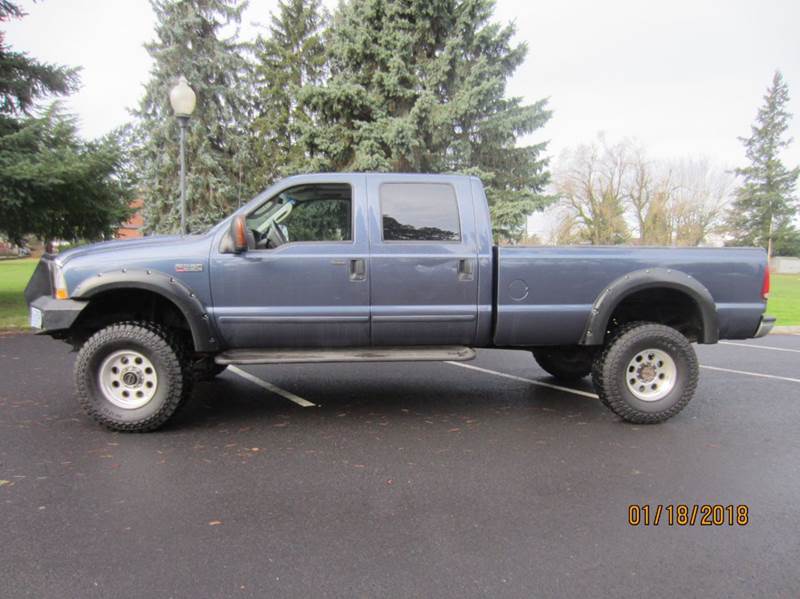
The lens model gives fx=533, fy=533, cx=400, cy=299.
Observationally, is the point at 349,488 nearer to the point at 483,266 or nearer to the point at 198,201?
the point at 483,266

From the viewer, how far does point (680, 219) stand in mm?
43969

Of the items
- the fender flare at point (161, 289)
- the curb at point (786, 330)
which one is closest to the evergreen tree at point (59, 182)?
the fender flare at point (161, 289)

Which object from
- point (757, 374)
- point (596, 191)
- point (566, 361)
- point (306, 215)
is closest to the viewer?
point (306, 215)

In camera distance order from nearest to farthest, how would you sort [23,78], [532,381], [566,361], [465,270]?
[465,270], [566,361], [532,381], [23,78]

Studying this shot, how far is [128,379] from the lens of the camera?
14.0ft

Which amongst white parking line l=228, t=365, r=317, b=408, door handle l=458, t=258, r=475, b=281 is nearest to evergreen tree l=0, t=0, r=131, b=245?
white parking line l=228, t=365, r=317, b=408

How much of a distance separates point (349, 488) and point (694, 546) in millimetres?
1892

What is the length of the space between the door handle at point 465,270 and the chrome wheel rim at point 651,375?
1.58 m

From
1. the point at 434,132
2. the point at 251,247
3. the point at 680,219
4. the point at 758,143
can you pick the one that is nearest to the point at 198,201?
the point at 434,132

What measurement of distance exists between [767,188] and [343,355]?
178 feet

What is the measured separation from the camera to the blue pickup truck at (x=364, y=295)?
421cm

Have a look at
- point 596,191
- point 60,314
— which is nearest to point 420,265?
point 60,314

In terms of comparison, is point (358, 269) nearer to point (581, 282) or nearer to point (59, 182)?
point (581, 282)

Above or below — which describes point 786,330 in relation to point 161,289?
below
